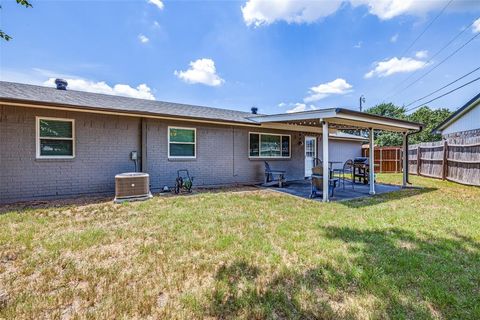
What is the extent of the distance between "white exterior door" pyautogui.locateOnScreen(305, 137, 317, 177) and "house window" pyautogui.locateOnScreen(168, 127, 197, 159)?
246 inches

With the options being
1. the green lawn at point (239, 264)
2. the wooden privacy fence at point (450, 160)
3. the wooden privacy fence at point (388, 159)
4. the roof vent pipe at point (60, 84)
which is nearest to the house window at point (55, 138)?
the green lawn at point (239, 264)

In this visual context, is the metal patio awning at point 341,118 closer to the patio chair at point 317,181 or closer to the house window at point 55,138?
the patio chair at point 317,181

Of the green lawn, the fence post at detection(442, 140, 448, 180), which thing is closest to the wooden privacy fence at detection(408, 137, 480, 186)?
the fence post at detection(442, 140, 448, 180)

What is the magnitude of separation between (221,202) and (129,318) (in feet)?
15.2

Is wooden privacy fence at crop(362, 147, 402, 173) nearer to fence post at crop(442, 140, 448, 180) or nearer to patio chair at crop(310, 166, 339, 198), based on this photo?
fence post at crop(442, 140, 448, 180)

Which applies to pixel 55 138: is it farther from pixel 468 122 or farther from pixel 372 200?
pixel 468 122

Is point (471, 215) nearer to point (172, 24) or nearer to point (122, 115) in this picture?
point (122, 115)

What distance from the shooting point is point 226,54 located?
1330 centimetres

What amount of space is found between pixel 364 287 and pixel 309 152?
1080 cm

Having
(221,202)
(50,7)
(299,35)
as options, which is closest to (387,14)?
(299,35)

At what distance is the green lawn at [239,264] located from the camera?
2193 millimetres

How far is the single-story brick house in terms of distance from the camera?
6.43 metres

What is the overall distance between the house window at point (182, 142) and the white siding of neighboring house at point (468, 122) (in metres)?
15.5

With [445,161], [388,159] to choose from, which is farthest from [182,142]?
[388,159]
